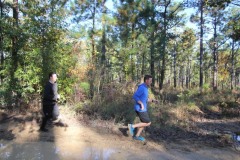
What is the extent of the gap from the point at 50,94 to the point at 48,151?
73.8 inches

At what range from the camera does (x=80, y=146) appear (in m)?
7.06

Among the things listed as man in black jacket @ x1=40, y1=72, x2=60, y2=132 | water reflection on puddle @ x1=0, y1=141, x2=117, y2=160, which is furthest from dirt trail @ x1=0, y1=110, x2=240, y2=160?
man in black jacket @ x1=40, y1=72, x2=60, y2=132

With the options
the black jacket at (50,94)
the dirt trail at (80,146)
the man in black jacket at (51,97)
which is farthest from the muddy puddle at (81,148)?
the black jacket at (50,94)

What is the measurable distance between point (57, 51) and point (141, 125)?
14.6ft

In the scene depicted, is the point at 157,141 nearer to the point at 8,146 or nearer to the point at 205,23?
the point at 8,146

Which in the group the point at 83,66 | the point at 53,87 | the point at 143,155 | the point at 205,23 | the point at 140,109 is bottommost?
the point at 143,155

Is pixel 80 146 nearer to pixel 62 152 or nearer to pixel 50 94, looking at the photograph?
pixel 62 152

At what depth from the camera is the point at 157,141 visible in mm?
7828

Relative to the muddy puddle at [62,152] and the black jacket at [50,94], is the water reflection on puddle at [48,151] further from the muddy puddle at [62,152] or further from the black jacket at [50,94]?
the black jacket at [50,94]

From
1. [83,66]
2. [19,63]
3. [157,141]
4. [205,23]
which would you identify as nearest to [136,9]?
[205,23]

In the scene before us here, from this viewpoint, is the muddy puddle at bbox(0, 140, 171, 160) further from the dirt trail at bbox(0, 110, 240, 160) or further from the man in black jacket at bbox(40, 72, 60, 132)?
the man in black jacket at bbox(40, 72, 60, 132)

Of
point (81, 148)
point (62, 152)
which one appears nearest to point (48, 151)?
point (62, 152)

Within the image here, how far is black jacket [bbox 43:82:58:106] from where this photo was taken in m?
7.72

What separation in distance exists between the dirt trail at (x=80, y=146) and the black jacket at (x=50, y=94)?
0.97 meters
